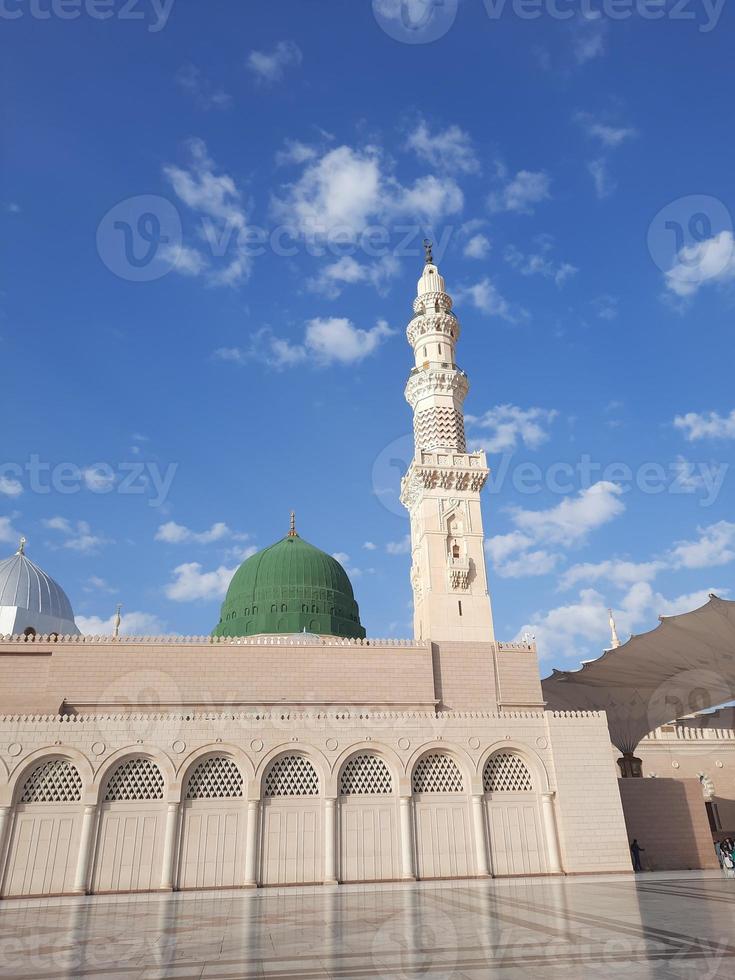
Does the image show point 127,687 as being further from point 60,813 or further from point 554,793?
point 554,793

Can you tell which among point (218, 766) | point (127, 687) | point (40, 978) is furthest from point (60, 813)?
point (40, 978)

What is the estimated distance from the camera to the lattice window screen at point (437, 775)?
19250 mm

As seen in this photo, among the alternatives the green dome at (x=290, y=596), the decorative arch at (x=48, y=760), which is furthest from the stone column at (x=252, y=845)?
the green dome at (x=290, y=596)

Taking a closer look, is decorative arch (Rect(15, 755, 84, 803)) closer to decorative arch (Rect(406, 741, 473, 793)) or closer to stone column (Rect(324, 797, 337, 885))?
stone column (Rect(324, 797, 337, 885))

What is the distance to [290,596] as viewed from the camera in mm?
34938

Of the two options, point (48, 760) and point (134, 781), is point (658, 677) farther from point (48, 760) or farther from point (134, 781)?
point (48, 760)

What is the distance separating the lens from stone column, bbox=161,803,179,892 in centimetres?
1702

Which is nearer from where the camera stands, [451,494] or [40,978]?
[40,978]

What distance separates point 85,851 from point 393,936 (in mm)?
11463

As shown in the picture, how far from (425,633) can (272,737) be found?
9690 millimetres

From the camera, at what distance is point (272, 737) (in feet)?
61.4

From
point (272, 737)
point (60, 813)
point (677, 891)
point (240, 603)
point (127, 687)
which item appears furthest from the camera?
point (240, 603)

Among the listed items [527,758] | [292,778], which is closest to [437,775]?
[527,758]

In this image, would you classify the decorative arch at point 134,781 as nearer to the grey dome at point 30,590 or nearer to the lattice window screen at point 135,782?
the lattice window screen at point 135,782
